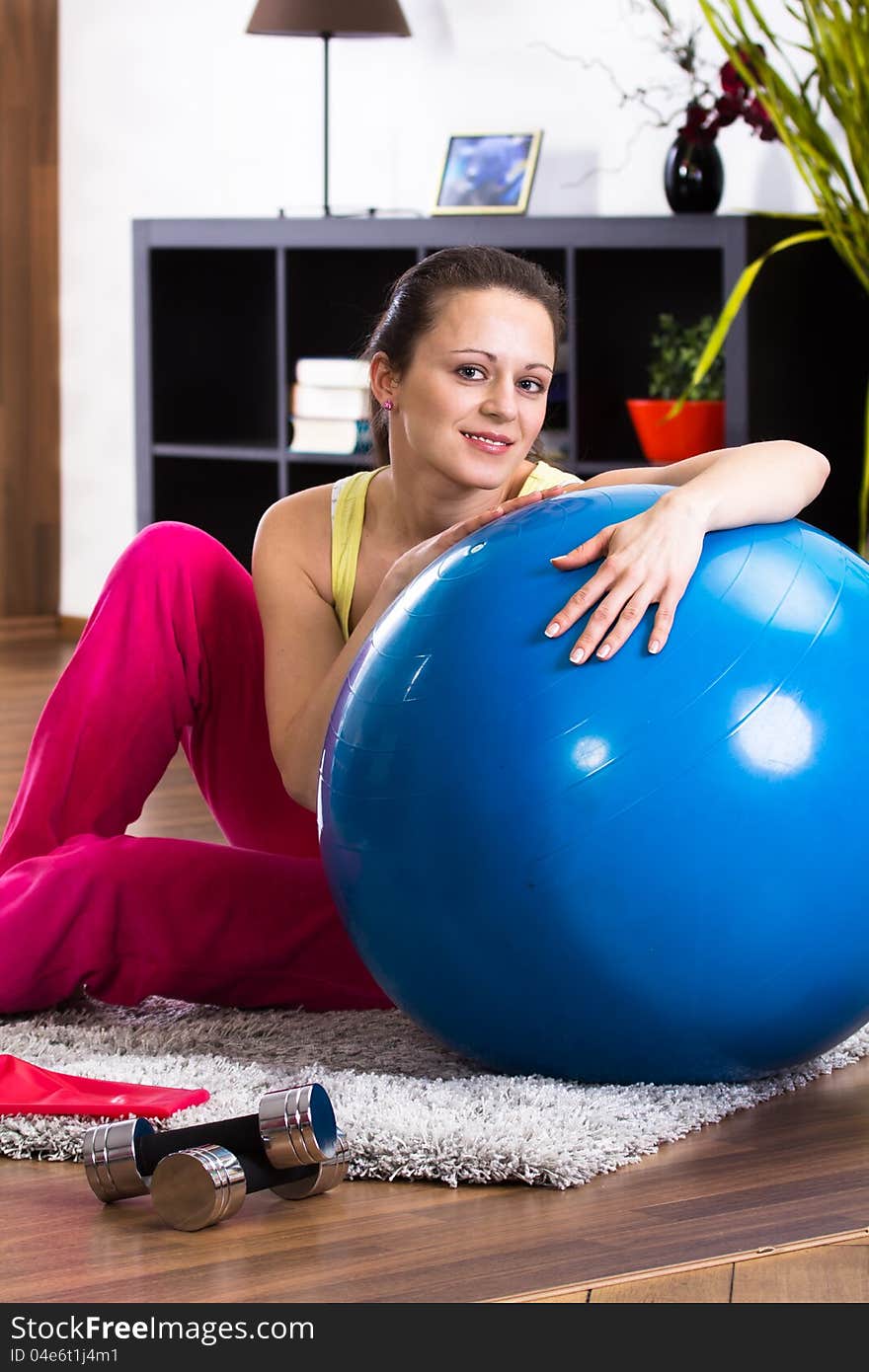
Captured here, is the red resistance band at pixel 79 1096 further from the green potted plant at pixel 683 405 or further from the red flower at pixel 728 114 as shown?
the red flower at pixel 728 114

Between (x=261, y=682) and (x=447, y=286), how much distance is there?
20.8 inches

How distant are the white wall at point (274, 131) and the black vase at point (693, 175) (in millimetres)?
206

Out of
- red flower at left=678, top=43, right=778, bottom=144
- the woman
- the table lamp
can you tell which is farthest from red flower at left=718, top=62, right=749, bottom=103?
the woman

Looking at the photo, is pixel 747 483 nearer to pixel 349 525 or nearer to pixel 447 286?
pixel 447 286

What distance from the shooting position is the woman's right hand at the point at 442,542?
1.89 metres

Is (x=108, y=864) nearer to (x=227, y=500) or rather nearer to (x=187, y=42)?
(x=227, y=500)

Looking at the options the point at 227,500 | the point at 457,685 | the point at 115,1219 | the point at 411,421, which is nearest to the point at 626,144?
the point at 227,500

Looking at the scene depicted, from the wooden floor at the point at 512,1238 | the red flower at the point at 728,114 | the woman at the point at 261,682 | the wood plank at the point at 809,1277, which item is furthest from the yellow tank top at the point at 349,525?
the red flower at the point at 728,114

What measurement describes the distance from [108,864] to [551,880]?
695mm

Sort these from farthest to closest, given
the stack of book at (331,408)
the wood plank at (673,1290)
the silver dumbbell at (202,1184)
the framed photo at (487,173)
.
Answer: the stack of book at (331,408)
the framed photo at (487,173)
the silver dumbbell at (202,1184)
the wood plank at (673,1290)

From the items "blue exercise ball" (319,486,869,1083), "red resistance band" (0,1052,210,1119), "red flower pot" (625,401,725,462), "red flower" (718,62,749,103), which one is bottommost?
"red resistance band" (0,1052,210,1119)

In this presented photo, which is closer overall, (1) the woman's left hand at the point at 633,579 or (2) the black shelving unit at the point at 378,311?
(1) the woman's left hand at the point at 633,579

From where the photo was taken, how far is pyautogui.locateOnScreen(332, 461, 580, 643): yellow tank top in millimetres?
2221

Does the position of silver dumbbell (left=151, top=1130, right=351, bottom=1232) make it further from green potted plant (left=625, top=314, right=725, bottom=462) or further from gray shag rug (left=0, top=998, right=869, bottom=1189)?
green potted plant (left=625, top=314, right=725, bottom=462)
